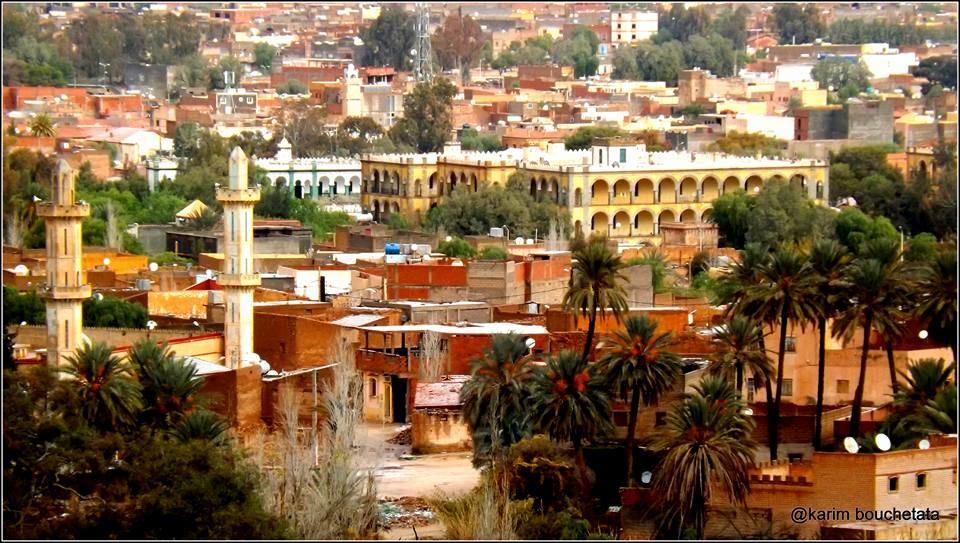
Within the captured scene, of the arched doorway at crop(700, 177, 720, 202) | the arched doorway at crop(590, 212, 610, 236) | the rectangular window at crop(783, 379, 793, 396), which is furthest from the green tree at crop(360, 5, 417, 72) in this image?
the rectangular window at crop(783, 379, 793, 396)

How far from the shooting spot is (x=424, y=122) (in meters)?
80.1

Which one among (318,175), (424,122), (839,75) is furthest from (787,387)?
(839,75)

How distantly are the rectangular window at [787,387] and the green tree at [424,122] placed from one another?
153 ft

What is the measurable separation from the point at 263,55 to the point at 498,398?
9314cm

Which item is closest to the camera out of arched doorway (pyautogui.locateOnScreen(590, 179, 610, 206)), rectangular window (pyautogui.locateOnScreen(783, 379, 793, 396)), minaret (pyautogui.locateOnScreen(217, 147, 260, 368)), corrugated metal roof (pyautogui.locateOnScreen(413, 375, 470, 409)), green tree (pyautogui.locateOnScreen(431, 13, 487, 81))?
rectangular window (pyautogui.locateOnScreen(783, 379, 793, 396))

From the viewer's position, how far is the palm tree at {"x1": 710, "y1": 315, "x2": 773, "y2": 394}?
30.4 metres

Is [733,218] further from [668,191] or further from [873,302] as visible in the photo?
[873,302]

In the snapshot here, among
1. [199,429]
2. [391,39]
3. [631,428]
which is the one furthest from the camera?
[391,39]

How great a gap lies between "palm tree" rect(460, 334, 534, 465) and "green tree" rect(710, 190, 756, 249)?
26.0m

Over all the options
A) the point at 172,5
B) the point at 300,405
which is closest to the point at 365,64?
the point at 172,5

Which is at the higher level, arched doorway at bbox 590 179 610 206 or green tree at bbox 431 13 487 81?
green tree at bbox 431 13 487 81

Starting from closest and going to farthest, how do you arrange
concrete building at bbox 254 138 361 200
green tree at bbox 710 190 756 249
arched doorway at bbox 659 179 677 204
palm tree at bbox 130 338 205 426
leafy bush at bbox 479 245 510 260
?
palm tree at bbox 130 338 205 426 < leafy bush at bbox 479 245 510 260 < green tree at bbox 710 190 756 249 < arched doorway at bbox 659 179 677 204 < concrete building at bbox 254 138 361 200

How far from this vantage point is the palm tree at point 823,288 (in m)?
31.0

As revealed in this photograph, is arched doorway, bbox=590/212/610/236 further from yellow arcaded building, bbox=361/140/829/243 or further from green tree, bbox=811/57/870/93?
green tree, bbox=811/57/870/93
